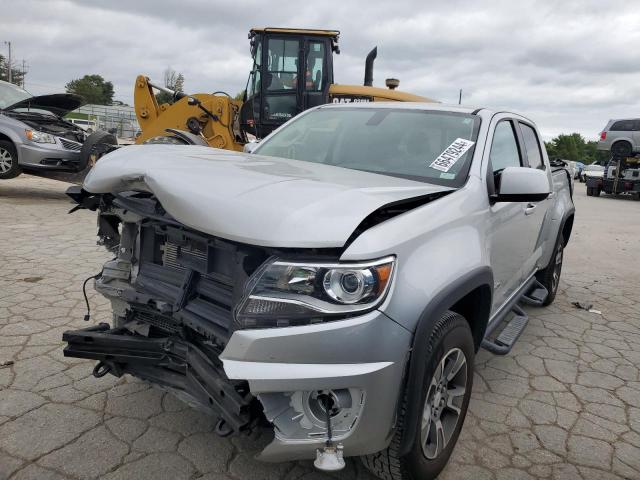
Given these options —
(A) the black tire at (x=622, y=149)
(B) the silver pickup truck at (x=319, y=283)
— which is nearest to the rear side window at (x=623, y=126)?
(A) the black tire at (x=622, y=149)

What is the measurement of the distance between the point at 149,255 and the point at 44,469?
1.06m

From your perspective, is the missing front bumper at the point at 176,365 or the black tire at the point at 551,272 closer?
the missing front bumper at the point at 176,365

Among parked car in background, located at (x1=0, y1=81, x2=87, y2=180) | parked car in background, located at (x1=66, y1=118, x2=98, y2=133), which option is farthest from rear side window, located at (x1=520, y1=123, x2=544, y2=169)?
parked car in background, located at (x1=66, y1=118, x2=98, y2=133)

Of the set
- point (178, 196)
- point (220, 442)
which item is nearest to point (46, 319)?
point (220, 442)

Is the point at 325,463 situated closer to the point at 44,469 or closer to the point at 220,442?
the point at 220,442

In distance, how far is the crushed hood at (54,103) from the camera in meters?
10.2

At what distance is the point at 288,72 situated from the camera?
10070mm

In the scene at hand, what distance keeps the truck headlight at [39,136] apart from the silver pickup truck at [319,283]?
7632 millimetres

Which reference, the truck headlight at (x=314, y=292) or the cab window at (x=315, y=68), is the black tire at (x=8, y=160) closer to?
the cab window at (x=315, y=68)

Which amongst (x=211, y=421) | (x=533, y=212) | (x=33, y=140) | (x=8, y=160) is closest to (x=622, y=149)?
(x=533, y=212)

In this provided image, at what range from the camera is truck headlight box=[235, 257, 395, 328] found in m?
1.84

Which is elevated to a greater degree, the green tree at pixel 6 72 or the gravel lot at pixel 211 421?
the green tree at pixel 6 72

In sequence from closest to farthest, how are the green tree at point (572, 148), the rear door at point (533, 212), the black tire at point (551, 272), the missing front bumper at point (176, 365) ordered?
the missing front bumper at point (176, 365)
the rear door at point (533, 212)
the black tire at point (551, 272)
the green tree at point (572, 148)

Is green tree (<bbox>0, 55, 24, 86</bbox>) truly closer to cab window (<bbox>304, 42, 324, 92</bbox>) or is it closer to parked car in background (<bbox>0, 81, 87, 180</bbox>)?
parked car in background (<bbox>0, 81, 87, 180</bbox>)
